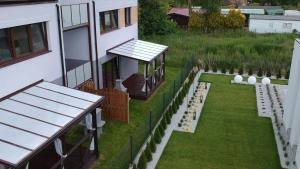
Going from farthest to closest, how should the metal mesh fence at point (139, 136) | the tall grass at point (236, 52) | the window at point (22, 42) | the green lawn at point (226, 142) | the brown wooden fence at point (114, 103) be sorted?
the tall grass at point (236, 52) < the brown wooden fence at point (114, 103) < the green lawn at point (226, 142) < the metal mesh fence at point (139, 136) < the window at point (22, 42)

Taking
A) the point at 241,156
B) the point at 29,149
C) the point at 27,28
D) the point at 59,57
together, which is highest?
the point at 27,28

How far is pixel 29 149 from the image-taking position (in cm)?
903

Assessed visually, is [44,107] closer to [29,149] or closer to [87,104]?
[87,104]

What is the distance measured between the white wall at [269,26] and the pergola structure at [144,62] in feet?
89.3

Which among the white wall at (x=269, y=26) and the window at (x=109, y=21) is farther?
the white wall at (x=269, y=26)

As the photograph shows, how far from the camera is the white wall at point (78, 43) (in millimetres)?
16875

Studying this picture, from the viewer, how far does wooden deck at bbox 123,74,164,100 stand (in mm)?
20375

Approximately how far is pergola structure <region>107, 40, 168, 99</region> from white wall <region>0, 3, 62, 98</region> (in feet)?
18.3

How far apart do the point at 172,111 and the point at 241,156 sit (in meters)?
5.22

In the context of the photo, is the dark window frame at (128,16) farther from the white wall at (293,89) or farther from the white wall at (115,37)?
the white wall at (293,89)

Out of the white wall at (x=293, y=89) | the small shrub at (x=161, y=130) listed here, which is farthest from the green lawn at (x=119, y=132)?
the white wall at (x=293, y=89)

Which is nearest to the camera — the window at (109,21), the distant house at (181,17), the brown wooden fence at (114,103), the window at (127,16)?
the brown wooden fence at (114,103)

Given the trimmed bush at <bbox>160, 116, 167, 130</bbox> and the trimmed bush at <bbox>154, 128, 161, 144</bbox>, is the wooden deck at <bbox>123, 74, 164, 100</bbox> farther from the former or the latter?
the trimmed bush at <bbox>154, 128, 161, 144</bbox>

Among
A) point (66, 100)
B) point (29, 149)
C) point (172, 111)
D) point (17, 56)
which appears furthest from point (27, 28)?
point (172, 111)
